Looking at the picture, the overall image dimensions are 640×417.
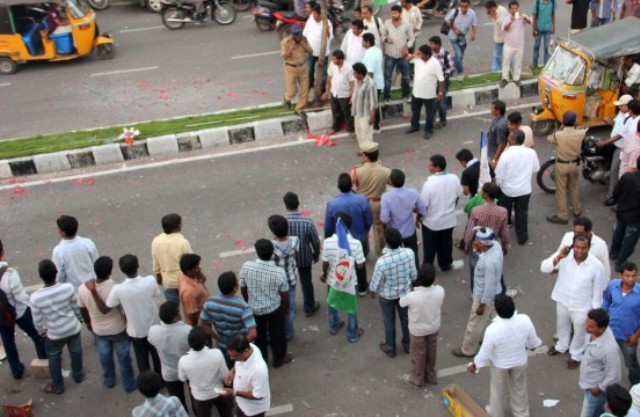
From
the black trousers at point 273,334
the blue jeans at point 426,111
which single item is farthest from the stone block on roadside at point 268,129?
the black trousers at point 273,334

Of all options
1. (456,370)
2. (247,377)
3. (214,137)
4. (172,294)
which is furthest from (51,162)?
(456,370)

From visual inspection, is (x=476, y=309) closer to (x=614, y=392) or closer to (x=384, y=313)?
(x=384, y=313)

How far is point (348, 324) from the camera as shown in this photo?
26.2 ft

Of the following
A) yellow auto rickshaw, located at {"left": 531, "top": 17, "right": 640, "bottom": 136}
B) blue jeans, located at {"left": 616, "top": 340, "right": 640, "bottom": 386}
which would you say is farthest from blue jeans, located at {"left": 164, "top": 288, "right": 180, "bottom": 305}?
yellow auto rickshaw, located at {"left": 531, "top": 17, "right": 640, "bottom": 136}

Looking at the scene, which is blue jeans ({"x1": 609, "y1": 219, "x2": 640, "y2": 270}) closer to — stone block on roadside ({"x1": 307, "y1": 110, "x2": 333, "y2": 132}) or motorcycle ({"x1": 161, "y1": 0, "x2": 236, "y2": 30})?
stone block on roadside ({"x1": 307, "y1": 110, "x2": 333, "y2": 132})

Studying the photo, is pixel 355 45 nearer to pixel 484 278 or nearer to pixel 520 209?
pixel 520 209

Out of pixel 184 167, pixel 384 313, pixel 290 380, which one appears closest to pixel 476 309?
pixel 384 313

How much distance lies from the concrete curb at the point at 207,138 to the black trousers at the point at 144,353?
5.56 meters

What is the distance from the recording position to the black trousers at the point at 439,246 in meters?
8.71

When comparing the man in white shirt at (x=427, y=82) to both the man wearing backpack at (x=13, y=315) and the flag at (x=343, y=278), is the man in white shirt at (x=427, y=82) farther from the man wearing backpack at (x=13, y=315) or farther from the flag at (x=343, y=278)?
the man wearing backpack at (x=13, y=315)

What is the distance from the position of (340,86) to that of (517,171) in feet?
12.7

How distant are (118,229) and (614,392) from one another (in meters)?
7.02

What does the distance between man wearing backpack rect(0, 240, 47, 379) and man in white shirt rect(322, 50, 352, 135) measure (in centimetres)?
608

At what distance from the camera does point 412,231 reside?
8.53 m
